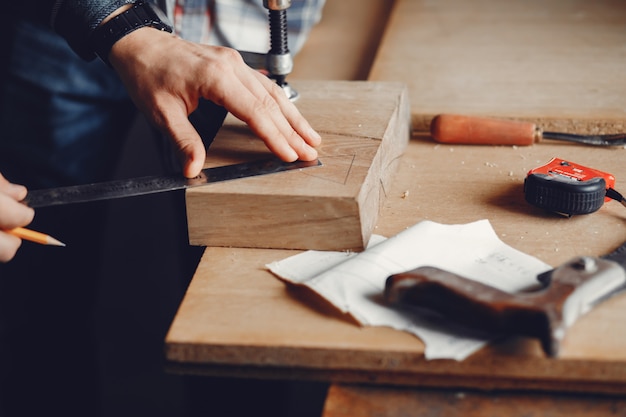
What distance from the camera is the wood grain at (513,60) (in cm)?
A: 125

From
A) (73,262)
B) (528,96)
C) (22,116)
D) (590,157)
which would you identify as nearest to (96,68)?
(22,116)

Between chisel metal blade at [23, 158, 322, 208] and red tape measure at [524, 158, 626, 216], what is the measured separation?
29 cm

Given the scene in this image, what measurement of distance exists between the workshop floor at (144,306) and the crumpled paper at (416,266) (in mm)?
760

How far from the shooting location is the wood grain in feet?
4.09

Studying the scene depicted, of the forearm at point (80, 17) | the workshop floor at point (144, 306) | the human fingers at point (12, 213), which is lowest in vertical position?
the workshop floor at point (144, 306)

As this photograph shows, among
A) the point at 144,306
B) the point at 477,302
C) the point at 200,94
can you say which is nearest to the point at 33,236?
the point at 200,94

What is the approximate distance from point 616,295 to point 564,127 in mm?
487

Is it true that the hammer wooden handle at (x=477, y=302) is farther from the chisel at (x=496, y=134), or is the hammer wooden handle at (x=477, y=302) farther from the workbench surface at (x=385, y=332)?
the chisel at (x=496, y=134)

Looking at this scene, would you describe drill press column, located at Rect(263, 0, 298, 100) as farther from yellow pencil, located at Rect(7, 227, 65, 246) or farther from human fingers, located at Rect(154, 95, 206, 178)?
yellow pencil, located at Rect(7, 227, 65, 246)

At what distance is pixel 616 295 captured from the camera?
78 cm

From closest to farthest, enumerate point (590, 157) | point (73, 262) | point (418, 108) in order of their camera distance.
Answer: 1. point (590, 157)
2. point (418, 108)
3. point (73, 262)

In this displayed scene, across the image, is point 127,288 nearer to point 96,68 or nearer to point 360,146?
point 96,68

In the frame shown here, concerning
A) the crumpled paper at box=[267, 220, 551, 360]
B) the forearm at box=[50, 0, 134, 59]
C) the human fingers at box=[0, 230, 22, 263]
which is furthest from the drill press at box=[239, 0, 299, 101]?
the human fingers at box=[0, 230, 22, 263]

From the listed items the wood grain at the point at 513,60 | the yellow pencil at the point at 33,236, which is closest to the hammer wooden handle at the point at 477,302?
the yellow pencil at the point at 33,236
